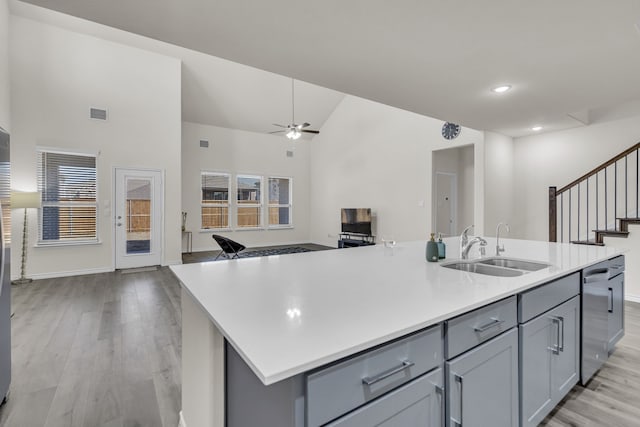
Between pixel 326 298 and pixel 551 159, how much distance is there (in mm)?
5747

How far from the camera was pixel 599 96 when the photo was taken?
11.3 ft

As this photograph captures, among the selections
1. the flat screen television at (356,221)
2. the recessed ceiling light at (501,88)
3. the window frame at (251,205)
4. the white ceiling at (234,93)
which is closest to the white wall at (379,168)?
the flat screen television at (356,221)

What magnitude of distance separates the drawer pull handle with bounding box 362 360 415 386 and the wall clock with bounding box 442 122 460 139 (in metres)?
5.67

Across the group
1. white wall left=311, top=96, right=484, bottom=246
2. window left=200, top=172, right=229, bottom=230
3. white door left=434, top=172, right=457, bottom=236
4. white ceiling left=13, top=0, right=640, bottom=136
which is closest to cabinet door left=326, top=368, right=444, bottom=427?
white ceiling left=13, top=0, right=640, bottom=136

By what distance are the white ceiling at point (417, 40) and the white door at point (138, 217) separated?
4553mm

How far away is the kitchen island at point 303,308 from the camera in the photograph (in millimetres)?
833

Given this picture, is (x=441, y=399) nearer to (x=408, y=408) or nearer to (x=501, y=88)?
(x=408, y=408)

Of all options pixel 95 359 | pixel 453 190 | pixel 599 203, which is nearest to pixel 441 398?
pixel 95 359

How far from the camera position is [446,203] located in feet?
22.5

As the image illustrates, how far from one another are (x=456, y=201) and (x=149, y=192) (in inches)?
260

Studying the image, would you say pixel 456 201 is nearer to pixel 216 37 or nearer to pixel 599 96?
pixel 599 96

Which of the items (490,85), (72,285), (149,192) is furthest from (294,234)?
(490,85)

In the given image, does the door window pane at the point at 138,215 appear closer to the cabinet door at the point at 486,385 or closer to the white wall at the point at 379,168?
the white wall at the point at 379,168

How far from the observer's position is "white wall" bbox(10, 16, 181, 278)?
Answer: 510 centimetres
